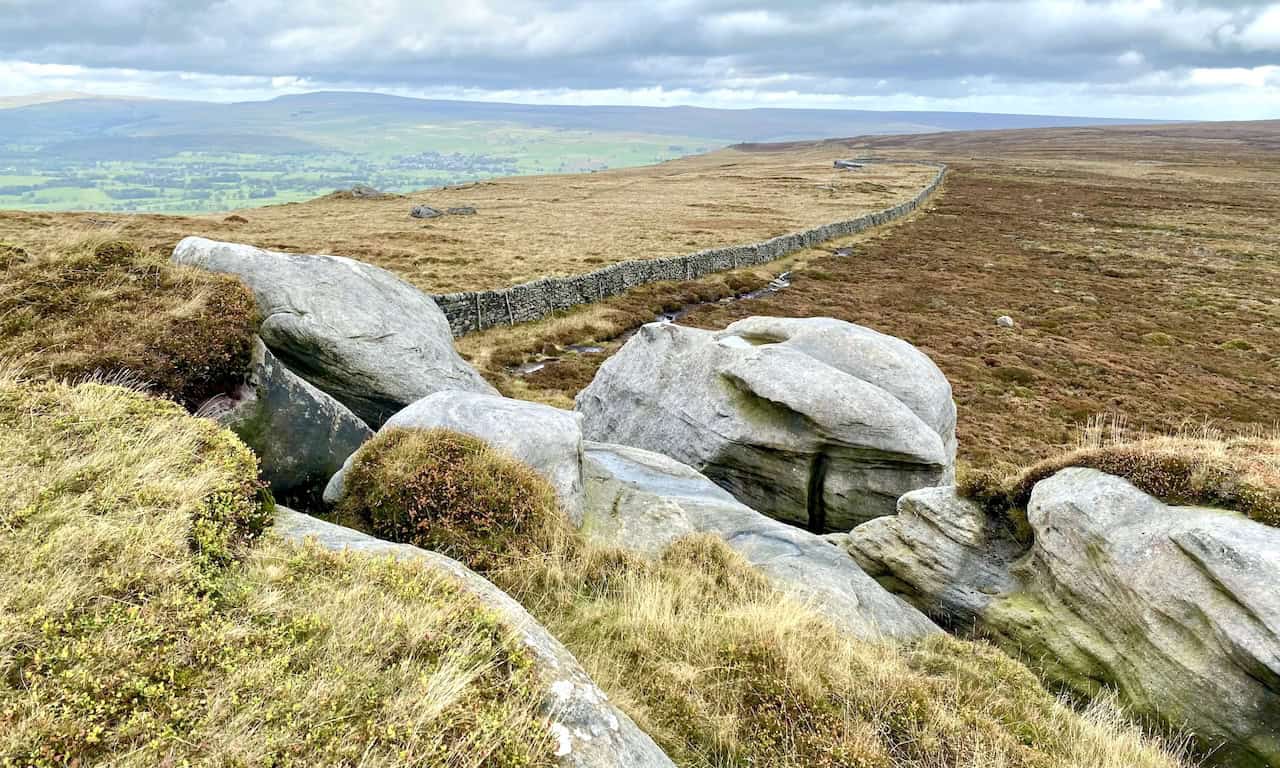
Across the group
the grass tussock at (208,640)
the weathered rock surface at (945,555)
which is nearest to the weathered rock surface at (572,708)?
the grass tussock at (208,640)

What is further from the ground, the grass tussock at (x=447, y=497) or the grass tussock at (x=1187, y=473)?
the grass tussock at (x=1187, y=473)

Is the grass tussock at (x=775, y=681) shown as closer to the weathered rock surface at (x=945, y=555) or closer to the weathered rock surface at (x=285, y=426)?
the weathered rock surface at (x=945, y=555)

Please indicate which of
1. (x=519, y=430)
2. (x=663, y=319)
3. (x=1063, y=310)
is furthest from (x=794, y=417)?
(x=1063, y=310)

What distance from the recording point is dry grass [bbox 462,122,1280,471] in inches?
873

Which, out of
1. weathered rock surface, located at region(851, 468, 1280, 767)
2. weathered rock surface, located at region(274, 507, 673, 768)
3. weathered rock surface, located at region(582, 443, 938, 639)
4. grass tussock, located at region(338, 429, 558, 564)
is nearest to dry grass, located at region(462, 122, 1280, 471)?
weathered rock surface, located at region(851, 468, 1280, 767)

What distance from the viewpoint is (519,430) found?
35.6 ft

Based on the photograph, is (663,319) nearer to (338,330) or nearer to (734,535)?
(338,330)

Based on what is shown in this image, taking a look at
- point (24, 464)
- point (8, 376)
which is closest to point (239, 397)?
point (8, 376)

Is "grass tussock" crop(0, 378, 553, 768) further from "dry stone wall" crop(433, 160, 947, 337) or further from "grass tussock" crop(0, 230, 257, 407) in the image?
"dry stone wall" crop(433, 160, 947, 337)

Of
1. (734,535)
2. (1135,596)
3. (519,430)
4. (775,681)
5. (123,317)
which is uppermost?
(123,317)

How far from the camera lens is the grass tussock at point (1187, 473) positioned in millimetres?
7840

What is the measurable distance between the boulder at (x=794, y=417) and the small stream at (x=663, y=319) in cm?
283

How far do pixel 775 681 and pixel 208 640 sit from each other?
4.96m

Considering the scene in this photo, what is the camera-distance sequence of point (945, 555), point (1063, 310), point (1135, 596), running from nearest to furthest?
point (1135, 596) → point (945, 555) → point (1063, 310)
